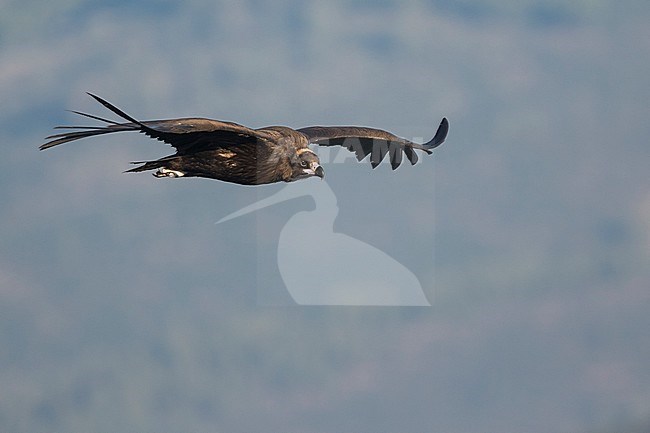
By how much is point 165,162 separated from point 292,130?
8.64ft

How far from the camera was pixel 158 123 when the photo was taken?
20219mm

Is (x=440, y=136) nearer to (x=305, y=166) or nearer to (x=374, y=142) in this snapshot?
(x=374, y=142)

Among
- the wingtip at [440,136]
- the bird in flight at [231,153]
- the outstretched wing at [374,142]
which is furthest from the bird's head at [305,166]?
the wingtip at [440,136]

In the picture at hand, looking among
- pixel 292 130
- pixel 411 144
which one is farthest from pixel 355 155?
pixel 292 130

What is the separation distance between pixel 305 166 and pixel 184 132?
3458mm

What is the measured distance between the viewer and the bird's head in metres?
23.0

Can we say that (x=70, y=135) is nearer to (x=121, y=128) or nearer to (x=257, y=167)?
(x=121, y=128)

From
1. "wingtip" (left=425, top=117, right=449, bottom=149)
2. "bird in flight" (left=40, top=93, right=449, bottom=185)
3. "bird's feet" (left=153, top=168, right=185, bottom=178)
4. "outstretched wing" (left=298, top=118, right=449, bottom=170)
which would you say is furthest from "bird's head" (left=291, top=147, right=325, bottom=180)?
"wingtip" (left=425, top=117, right=449, bottom=149)

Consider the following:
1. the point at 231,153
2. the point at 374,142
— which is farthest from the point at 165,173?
the point at 374,142

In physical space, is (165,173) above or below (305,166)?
below

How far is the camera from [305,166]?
909 inches

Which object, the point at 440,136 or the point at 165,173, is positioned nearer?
the point at 165,173

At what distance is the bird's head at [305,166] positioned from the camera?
23.0m

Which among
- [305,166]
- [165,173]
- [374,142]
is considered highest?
[374,142]
